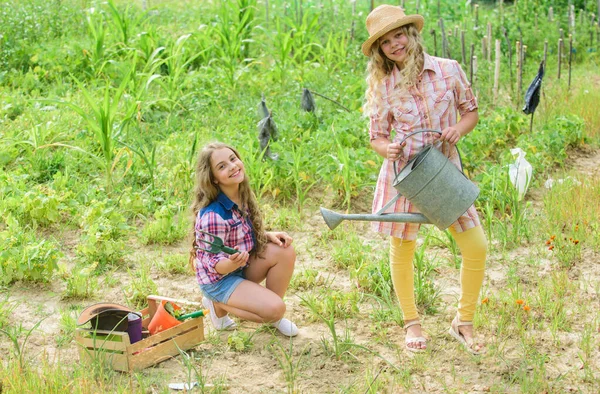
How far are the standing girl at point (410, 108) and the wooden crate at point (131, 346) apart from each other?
3.01 feet

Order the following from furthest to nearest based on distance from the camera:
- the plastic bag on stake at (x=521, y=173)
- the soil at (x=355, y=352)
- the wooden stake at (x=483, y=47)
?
the wooden stake at (x=483, y=47) → the plastic bag on stake at (x=521, y=173) → the soil at (x=355, y=352)

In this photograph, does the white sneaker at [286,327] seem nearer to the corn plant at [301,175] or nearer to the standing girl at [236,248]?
the standing girl at [236,248]

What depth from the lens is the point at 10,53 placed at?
6.72m

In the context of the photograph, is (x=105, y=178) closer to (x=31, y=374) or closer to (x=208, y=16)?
(x=31, y=374)

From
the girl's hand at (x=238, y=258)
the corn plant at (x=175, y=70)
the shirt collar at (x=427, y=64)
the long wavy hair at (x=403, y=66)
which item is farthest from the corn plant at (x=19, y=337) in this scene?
the corn plant at (x=175, y=70)

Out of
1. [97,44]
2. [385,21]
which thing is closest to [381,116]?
[385,21]

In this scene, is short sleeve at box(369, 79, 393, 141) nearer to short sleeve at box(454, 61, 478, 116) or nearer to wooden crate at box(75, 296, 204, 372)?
short sleeve at box(454, 61, 478, 116)

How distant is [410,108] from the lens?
10.0ft

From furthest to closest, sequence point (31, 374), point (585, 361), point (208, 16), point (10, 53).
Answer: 1. point (208, 16)
2. point (10, 53)
3. point (585, 361)
4. point (31, 374)

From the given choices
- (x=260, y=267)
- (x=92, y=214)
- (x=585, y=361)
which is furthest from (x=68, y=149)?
(x=585, y=361)

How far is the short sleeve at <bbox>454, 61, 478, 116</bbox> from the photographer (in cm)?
307

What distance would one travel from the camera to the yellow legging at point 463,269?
3.10 m

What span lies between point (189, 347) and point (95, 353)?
42cm

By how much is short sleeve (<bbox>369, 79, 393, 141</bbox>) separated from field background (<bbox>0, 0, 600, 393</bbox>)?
2.63 feet
